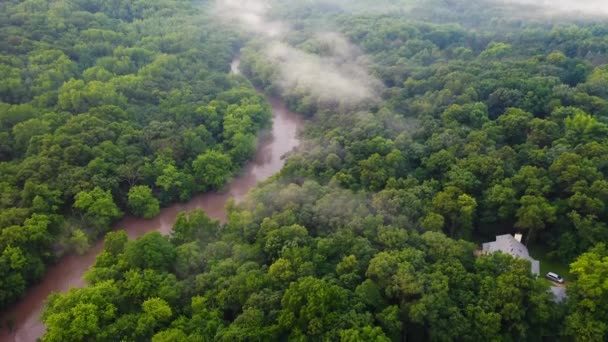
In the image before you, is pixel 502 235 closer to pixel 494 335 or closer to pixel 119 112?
pixel 494 335

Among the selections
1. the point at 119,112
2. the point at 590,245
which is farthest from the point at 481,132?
the point at 119,112

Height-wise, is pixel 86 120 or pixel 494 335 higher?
pixel 86 120

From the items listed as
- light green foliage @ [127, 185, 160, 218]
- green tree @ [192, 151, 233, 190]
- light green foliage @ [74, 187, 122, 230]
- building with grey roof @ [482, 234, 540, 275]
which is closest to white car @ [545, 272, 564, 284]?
building with grey roof @ [482, 234, 540, 275]

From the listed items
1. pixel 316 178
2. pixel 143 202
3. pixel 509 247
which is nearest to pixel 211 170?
pixel 143 202

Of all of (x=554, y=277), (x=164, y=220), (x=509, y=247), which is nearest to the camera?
(x=554, y=277)

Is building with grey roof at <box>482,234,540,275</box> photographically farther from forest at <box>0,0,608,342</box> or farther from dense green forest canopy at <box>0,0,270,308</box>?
dense green forest canopy at <box>0,0,270,308</box>

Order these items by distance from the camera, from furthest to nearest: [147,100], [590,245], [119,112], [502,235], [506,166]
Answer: [147,100] → [119,112] → [506,166] → [502,235] → [590,245]

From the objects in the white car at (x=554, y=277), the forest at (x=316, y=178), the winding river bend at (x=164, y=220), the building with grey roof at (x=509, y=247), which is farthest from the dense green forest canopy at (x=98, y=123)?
the white car at (x=554, y=277)

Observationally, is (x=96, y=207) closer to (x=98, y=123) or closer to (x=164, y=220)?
(x=164, y=220)
